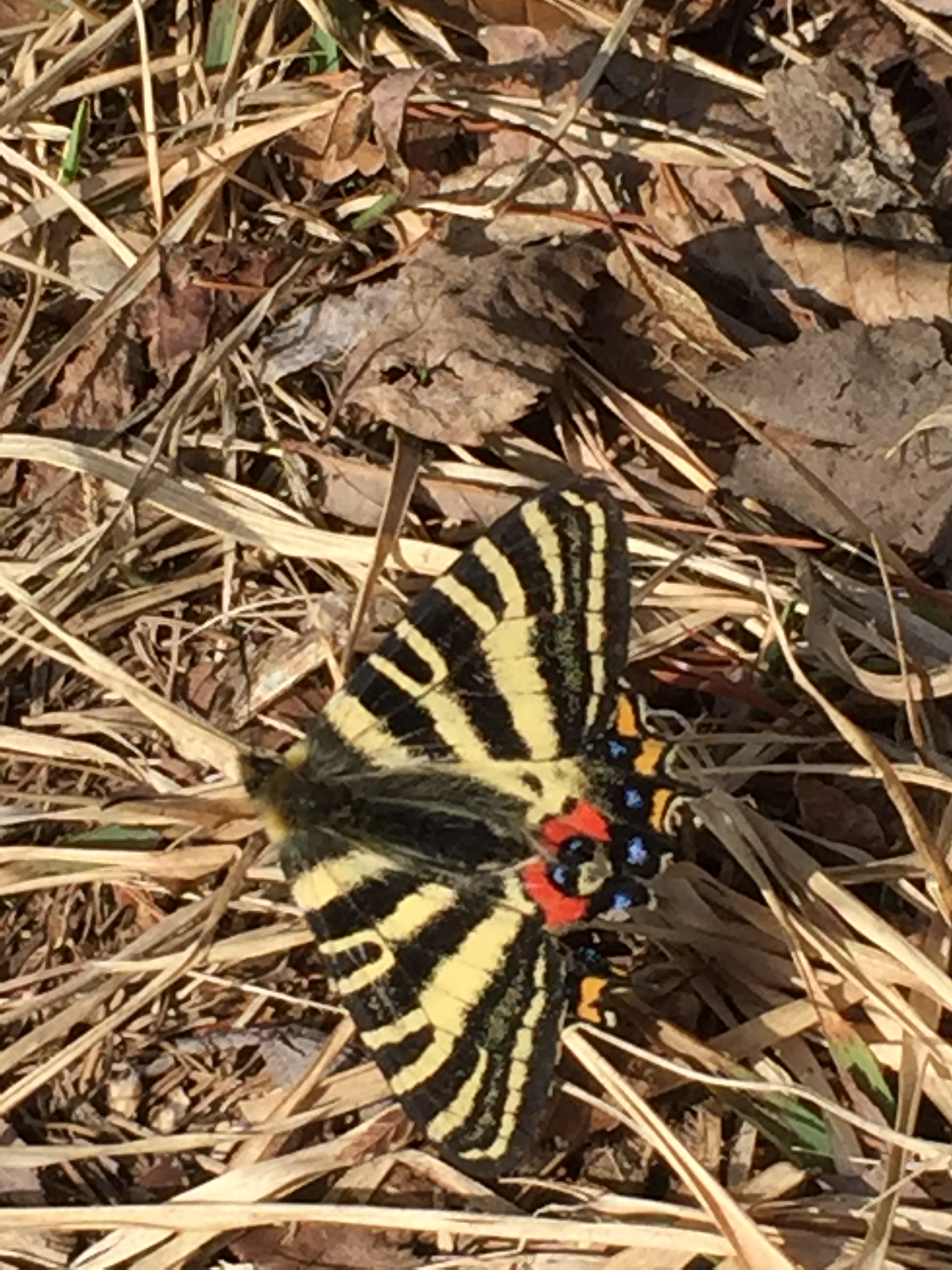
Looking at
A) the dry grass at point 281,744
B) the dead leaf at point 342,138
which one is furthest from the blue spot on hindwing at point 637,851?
the dead leaf at point 342,138

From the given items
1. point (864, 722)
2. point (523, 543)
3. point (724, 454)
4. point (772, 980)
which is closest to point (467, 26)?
point (724, 454)

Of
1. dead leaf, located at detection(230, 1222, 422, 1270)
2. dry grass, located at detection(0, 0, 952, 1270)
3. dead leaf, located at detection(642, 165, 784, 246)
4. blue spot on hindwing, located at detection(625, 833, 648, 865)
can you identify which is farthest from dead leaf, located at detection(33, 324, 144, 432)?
dead leaf, located at detection(230, 1222, 422, 1270)

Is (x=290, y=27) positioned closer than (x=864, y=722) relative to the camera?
No

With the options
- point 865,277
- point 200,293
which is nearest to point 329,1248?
point 200,293

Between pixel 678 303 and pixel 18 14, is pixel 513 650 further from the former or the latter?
pixel 18 14

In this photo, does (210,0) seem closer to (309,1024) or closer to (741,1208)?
(309,1024)

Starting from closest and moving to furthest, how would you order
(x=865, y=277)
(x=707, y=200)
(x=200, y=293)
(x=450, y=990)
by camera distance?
(x=450, y=990)
(x=865, y=277)
(x=707, y=200)
(x=200, y=293)
